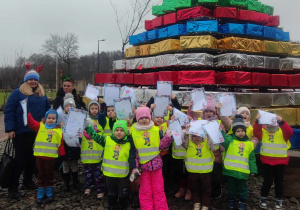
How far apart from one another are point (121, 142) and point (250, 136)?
2.20 m

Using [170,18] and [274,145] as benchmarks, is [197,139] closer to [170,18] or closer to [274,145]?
[274,145]

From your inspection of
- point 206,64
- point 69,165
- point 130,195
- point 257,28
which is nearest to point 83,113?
point 69,165

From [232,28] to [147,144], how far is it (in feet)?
16.1

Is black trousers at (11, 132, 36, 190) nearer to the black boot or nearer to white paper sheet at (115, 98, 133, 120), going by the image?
the black boot

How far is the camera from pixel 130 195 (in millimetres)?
4570

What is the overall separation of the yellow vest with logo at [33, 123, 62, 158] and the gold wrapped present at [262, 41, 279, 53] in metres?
5.95

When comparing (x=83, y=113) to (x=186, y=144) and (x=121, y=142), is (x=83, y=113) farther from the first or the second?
(x=186, y=144)

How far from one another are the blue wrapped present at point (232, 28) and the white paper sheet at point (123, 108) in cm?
436

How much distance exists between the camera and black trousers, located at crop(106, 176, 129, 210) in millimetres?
4059

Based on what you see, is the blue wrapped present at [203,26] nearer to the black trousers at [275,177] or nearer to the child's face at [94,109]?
the child's face at [94,109]

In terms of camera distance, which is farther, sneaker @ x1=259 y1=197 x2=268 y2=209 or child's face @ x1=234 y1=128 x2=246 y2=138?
sneaker @ x1=259 y1=197 x2=268 y2=209

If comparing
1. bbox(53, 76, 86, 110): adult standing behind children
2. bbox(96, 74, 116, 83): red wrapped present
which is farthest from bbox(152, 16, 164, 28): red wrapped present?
bbox(53, 76, 86, 110): adult standing behind children

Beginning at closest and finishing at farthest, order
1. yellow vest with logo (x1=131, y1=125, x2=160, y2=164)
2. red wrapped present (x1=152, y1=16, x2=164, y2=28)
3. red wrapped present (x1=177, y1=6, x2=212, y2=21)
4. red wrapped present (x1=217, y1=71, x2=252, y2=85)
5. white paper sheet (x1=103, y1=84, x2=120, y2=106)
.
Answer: yellow vest with logo (x1=131, y1=125, x2=160, y2=164) → white paper sheet (x1=103, y1=84, x2=120, y2=106) → red wrapped present (x1=217, y1=71, x2=252, y2=85) → red wrapped present (x1=177, y1=6, x2=212, y2=21) → red wrapped present (x1=152, y1=16, x2=164, y2=28)

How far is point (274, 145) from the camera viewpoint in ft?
14.1
